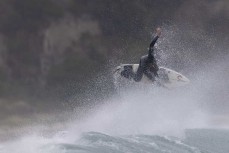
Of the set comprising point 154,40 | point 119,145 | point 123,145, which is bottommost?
point 119,145

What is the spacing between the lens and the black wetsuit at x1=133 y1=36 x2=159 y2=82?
6562 cm

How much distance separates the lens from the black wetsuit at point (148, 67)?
65.6 metres

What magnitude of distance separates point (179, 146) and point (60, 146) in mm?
16737

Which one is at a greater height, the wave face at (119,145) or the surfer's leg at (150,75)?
the surfer's leg at (150,75)

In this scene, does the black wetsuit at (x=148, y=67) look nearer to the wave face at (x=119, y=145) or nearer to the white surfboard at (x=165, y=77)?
the white surfboard at (x=165, y=77)

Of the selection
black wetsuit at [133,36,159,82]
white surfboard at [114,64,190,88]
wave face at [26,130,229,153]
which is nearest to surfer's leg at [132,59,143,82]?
black wetsuit at [133,36,159,82]

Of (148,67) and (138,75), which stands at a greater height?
(148,67)

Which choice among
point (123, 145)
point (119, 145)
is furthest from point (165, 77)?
point (119, 145)

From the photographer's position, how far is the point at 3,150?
6712 centimetres

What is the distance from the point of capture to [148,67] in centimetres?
6712

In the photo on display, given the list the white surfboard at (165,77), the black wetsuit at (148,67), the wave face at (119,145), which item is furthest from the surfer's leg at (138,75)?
the wave face at (119,145)

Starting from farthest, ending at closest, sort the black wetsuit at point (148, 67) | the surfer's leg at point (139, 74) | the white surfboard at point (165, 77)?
the white surfboard at point (165, 77) → the surfer's leg at point (139, 74) → the black wetsuit at point (148, 67)

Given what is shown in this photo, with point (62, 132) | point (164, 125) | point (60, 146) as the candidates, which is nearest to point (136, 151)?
point (60, 146)

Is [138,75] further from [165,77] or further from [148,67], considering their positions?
[165,77]
